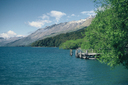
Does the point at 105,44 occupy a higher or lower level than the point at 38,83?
higher

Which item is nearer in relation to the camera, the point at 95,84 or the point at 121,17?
the point at 121,17

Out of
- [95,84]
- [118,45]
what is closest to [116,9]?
[118,45]

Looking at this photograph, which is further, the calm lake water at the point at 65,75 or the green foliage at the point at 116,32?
the calm lake water at the point at 65,75

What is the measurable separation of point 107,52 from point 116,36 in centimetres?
234

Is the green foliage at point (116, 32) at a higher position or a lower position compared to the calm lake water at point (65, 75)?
higher

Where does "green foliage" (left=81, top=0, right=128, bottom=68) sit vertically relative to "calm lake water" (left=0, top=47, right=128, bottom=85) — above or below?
above

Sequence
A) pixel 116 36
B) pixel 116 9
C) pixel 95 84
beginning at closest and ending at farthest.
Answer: pixel 116 36, pixel 116 9, pixel 95 84

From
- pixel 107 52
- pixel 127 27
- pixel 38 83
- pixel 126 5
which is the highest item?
pixel 126 5

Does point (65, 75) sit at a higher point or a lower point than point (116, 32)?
lower

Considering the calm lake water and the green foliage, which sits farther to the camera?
the calm lake water

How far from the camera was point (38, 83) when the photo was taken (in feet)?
67.2

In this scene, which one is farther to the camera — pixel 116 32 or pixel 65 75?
pixel 65 75

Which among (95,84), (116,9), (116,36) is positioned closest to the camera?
(116,36)

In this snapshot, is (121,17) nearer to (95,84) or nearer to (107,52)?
(107,52)
